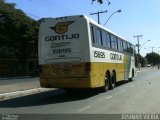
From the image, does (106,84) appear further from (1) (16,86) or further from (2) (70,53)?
(1) (16,86)

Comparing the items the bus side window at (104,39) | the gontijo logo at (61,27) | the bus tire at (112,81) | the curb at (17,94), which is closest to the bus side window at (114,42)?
the bus tire at (112,81)

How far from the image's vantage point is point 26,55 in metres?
59.2

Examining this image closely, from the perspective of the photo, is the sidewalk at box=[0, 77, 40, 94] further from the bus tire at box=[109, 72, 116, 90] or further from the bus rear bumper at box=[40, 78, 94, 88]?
the bus tire at box=[109, 72, 116, 90]

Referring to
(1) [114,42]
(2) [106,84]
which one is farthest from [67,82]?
(1) [114,42]

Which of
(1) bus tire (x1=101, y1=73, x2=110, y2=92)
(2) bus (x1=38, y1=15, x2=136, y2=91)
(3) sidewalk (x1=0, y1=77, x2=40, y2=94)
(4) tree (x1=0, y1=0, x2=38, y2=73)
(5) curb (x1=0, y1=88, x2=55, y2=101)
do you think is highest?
(4) tree (x1=0, y1=0, x2=38, y2=73)

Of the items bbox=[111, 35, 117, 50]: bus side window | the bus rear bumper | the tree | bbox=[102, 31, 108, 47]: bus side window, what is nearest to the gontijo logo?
the bus rear bumper

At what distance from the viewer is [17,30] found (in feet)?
183

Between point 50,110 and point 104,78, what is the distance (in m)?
7.36

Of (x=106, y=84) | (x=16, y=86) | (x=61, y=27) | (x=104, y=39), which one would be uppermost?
(x=61, y=27)

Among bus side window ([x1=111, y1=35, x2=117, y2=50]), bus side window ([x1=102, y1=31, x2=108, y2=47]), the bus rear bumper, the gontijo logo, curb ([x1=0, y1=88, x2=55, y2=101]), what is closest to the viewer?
the bus rear bumper

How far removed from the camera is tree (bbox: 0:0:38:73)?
2178 inches

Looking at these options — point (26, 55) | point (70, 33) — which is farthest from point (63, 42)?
point (26, 55)

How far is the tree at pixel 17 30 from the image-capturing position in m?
55.3

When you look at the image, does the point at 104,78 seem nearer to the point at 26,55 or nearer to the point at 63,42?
the point at 63,42
